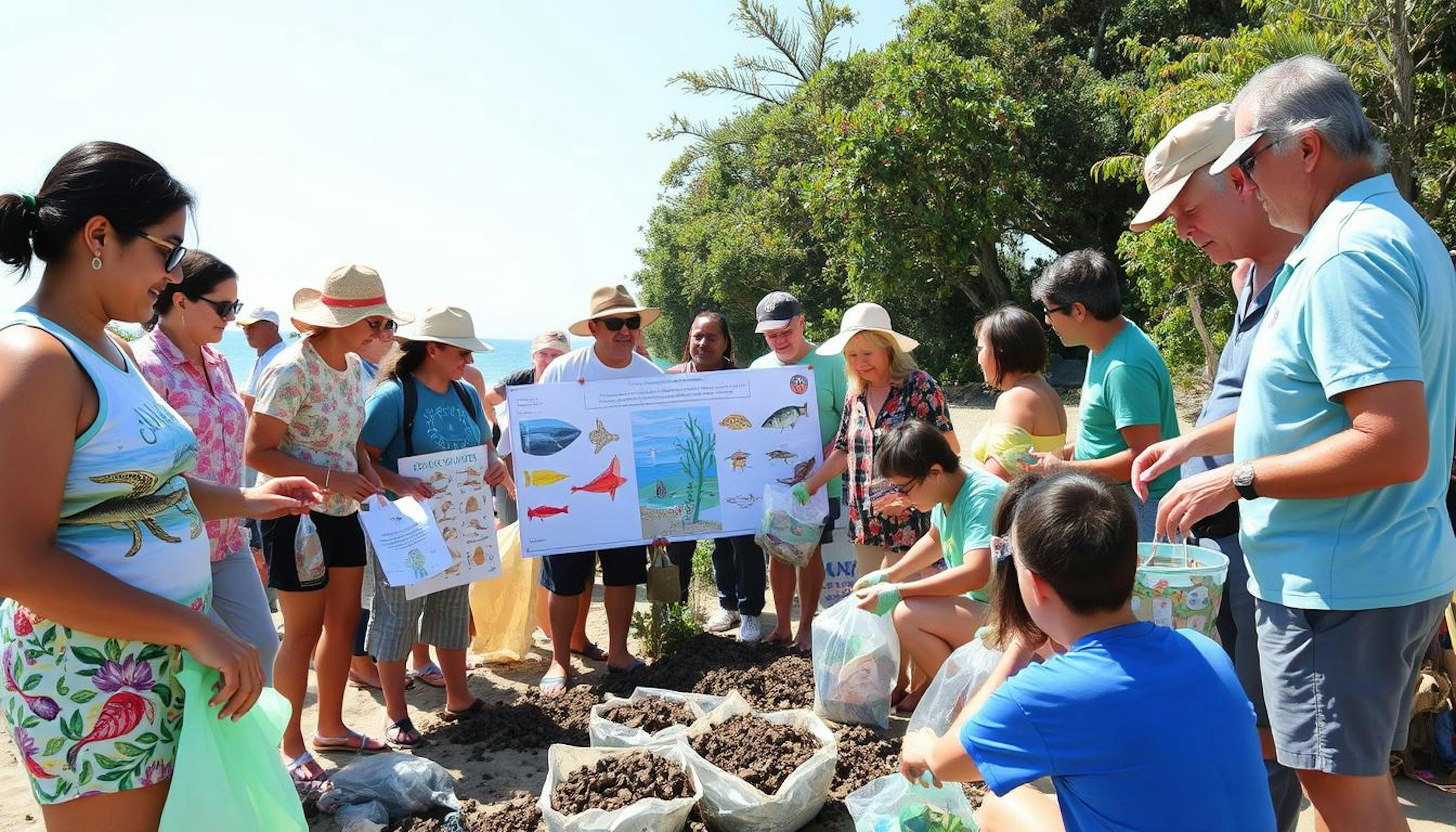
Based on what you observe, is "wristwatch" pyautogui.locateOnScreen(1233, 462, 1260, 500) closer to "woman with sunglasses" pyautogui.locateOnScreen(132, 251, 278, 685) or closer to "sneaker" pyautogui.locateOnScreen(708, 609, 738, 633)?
"woman with sunglasses" pyautogui.locateOnScreen(132, 251, 278, 685)

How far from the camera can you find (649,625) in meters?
5.28

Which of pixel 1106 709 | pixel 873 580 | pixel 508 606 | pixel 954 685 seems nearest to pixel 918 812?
pixel 954 685

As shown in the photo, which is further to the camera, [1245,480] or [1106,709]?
[1245,480]

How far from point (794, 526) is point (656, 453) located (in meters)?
0.87

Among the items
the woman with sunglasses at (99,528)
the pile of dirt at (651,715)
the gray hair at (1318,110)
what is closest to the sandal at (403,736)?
the pile of dirt at (651,715)

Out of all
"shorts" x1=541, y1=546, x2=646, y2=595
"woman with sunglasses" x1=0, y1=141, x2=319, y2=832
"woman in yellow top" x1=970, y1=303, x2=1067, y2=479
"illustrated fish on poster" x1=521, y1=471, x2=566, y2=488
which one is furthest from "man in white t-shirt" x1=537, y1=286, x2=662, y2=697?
"woman with sunglasses" x1=0, y1=141, x2=319, y2=832

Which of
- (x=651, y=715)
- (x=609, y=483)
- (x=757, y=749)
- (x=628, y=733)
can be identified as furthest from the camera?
(x=609, y=483)

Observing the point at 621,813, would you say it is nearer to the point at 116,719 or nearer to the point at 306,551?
the point at 116,719

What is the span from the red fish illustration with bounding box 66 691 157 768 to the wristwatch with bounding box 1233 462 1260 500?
7.62ft

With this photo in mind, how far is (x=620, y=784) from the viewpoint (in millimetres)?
3219

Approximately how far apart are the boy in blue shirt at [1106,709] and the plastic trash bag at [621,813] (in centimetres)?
129

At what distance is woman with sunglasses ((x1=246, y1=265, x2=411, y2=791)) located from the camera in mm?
3832

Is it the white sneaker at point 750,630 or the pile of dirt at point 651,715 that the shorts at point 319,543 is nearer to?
the pile of dirt at point 651,715

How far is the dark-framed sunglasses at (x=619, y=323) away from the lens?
17.0ft
